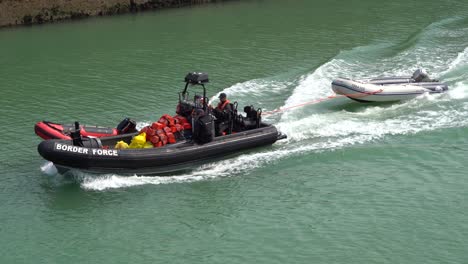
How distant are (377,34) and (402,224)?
16590mm

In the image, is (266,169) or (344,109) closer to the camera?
(266,169)

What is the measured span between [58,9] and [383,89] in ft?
79.2

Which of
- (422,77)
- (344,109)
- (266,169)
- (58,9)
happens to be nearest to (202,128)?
(266,169)

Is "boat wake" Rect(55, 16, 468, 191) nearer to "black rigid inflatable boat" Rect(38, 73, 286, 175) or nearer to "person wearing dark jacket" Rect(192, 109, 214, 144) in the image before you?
"black rigid inflatable boat" Rect(38, 73, 286, 175)

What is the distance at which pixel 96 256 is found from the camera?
11.0m

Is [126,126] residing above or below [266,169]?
above

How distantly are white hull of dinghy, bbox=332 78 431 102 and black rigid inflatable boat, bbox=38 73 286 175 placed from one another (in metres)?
3.23

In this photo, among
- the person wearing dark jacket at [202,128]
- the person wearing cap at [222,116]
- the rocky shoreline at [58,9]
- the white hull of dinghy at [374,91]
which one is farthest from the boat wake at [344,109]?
the rocky shoreline at [58,9]

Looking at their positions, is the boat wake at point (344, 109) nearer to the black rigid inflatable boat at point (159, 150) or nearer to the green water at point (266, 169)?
the green water at point (266, 169)

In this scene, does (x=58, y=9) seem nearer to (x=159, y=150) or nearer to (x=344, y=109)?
(x=344, y=109)

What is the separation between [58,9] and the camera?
36250 millimetres

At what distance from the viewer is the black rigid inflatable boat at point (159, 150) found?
43.2 feet

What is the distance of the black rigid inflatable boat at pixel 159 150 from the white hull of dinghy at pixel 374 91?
323 cm

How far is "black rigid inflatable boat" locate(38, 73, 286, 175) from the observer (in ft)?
43.2
